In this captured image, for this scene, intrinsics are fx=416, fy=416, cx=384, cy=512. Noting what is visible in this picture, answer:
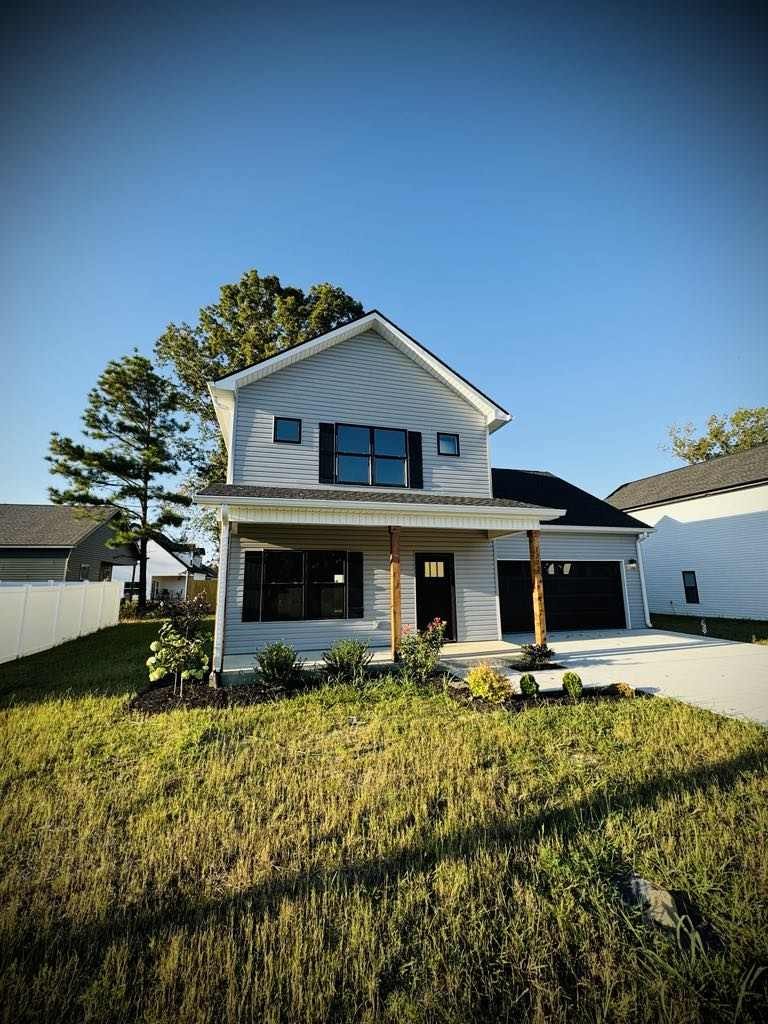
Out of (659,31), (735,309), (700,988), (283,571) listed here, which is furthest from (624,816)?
(735,309)

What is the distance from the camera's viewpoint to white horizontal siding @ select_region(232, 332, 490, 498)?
10.7m

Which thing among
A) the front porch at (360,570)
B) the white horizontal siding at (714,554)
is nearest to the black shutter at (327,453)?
the front porch at (360,570)

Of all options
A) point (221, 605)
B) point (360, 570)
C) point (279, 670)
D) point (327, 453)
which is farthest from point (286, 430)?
point (279, 670)

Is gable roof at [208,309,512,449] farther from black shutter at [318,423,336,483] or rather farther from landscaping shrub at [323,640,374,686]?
landscaping shrub at [323,640,374,686]

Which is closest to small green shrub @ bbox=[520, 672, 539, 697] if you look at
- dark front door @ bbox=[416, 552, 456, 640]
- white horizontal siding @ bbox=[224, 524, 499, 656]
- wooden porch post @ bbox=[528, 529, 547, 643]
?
wooden porch post @ bbox=[528, 529, 547, 643]

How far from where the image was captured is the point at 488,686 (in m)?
6.65

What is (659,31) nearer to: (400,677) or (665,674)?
(665,674)

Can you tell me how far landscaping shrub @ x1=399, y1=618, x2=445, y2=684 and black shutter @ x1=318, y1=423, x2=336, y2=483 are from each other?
4.85 metres

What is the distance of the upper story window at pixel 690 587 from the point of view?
18.6 metres

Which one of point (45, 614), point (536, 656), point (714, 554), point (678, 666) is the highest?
point (714, 554)

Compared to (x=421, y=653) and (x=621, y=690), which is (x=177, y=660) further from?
(x=621, y=690)

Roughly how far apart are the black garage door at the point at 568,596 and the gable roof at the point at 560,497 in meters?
1.48

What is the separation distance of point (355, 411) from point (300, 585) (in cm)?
494

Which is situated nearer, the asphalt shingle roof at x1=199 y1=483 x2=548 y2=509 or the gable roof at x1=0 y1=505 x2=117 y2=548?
the asphalt shingle roof at x1=199 y1=483 x2=548 y2=509
